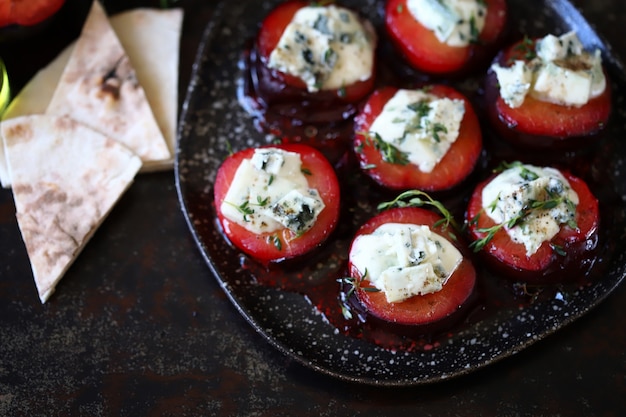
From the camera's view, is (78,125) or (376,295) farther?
(78,125)

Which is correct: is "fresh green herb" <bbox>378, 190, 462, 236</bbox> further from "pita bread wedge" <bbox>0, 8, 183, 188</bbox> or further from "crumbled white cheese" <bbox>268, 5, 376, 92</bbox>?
"pita bread wedge" <bbox>0, 8, 183, 188</bbox>

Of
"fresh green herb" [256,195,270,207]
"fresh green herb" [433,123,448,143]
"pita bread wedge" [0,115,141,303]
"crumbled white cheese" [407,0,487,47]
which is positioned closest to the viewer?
"fresh green herb" [256,195,270,207]

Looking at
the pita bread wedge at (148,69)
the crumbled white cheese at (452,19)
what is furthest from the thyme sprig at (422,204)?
the pita bread wedge at (148,69)

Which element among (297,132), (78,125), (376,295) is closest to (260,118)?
(297,132)

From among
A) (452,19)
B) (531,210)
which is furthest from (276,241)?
(452,19)

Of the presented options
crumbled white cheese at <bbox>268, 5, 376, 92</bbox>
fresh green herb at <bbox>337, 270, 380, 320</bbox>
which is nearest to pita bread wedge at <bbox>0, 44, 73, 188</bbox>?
crumbled white cheese at <bbox>268, 5, 376, 92</bbox>

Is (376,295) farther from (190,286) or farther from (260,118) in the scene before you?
(260,118)
